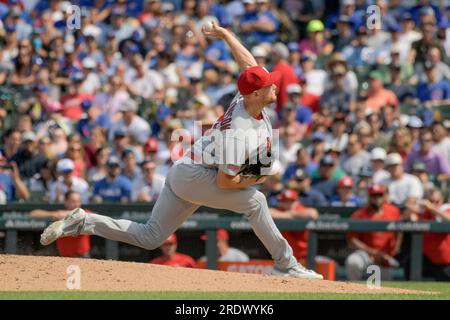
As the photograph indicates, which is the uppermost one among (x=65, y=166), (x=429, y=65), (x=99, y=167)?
(x=429, y=65)

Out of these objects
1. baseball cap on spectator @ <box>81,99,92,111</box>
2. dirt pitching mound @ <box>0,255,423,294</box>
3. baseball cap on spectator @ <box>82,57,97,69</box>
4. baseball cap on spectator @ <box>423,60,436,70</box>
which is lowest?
dirt pitching mound @ <box>0,255,423,294</box>

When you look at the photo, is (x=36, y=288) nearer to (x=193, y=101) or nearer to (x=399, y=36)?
(x=193, y=101)

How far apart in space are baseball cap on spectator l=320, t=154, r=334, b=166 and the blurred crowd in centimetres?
7

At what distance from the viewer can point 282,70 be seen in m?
16.7

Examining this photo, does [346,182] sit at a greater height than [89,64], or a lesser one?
lesser

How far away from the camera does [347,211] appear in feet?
44.4

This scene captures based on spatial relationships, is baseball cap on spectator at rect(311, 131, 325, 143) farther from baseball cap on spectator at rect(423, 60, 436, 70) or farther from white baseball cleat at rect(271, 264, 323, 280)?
white baseball cleat at rect(271, 264, 323, 280)

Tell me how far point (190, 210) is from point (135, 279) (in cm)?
71

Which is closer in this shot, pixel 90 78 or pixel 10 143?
pixel 10 143

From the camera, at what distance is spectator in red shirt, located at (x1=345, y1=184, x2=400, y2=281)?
1272 centimetres

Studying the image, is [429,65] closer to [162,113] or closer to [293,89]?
[293,89]

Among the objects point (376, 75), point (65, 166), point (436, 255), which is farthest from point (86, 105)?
point (436, 255)

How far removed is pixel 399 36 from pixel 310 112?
6.81 ft

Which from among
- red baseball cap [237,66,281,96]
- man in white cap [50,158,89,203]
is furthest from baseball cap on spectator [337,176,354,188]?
red baseball cap [237,66,281,96]
